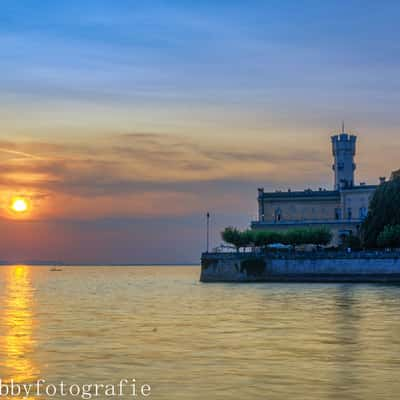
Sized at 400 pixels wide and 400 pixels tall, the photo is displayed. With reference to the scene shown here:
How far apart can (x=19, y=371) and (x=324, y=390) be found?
8745 millimetres

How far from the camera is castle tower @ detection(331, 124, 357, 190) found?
5404 inches

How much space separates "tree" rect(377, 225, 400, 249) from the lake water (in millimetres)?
38337

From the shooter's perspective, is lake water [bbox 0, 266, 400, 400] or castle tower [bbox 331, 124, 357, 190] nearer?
lake water [bbox 0, 266, 400, 400]

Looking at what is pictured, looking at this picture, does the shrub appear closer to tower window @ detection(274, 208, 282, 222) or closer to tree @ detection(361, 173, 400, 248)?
tree @ detection(361, 173, 400, 248)

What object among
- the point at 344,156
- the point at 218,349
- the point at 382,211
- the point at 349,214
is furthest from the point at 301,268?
the point at 218,349

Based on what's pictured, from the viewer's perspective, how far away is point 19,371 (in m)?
28.4

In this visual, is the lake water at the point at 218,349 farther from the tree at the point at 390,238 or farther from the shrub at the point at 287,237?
the shrub at the point at 287,237

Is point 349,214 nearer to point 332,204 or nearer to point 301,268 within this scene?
point 332,204

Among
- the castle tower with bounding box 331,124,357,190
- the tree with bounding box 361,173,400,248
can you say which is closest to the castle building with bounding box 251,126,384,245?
the castle tower with bounding box 331,124,357,190

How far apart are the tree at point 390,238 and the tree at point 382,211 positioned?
2.36 metres

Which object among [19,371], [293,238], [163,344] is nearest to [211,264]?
[293,238]

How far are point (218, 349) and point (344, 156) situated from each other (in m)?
106

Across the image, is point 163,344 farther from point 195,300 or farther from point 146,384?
point 195,300

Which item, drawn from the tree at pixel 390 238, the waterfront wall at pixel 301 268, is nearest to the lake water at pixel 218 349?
the waterfront wall at pixel 301 268
